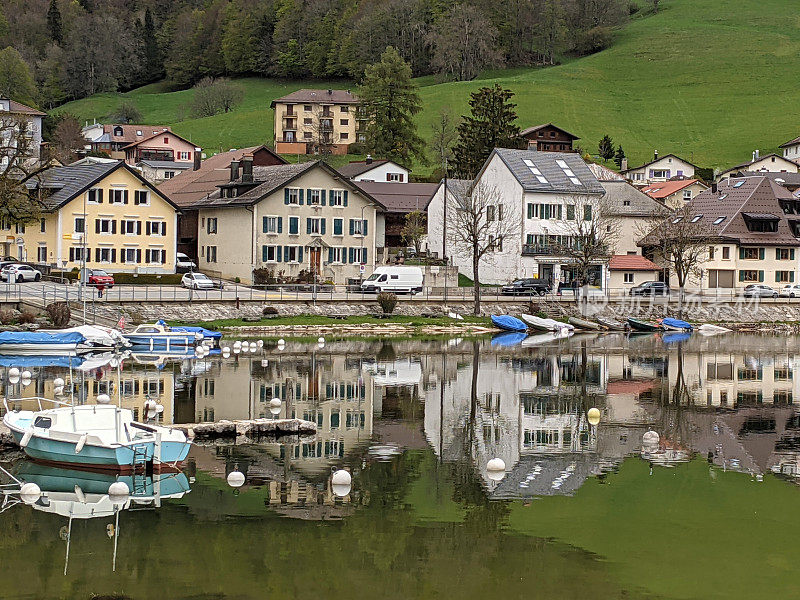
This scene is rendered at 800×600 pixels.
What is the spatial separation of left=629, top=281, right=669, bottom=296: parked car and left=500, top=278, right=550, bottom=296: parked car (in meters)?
7.75

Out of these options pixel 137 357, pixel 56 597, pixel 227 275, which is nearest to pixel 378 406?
pixel 137 357

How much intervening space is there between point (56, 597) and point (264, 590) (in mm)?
3326

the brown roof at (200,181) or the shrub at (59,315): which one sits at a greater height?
the brown roof at (200,181)

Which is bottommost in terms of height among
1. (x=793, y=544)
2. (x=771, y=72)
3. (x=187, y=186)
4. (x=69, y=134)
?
(x=793, y=544)

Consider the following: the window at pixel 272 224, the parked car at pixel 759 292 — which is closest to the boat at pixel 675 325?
the parked car at pixel 759 292

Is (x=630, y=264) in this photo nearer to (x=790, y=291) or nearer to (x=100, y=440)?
(x=790, y=291)

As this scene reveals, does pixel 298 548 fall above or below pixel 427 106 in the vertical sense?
below

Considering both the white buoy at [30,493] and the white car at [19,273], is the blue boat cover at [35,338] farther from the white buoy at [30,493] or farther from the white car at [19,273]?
the white buoy at [30,493]

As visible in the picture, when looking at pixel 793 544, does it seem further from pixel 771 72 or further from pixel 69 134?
pixel 771 72

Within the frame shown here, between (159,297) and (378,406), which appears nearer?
(378,406)

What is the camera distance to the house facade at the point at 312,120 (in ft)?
514

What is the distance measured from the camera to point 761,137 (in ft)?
522

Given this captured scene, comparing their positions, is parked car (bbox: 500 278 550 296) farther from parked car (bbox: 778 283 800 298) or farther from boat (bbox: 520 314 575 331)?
parked car (bbox: 778 283 800 298)

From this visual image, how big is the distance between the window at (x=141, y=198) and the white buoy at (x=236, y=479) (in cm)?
6250
